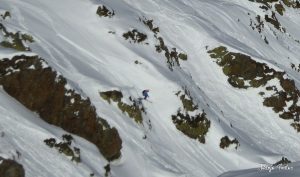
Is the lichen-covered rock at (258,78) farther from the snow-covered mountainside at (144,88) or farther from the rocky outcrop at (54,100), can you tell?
the rocky outcrop at (54,100)

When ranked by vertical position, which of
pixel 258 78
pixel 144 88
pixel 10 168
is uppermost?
pixel 258 78

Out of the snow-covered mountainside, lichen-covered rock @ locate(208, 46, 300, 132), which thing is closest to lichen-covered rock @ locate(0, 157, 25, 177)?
the snow-covered mountainside

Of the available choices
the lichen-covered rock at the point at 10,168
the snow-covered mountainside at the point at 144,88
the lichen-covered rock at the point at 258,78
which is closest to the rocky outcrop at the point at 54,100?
the snow-covered mountainside at the point at 144,88

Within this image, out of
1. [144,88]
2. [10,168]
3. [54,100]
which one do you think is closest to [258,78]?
[144,88]

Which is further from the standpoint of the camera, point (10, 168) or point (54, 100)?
point (54, 100)

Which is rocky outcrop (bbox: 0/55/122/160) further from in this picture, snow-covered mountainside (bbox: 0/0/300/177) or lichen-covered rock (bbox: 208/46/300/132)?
lichen-covered rock (bbox: 208/46/300/132)

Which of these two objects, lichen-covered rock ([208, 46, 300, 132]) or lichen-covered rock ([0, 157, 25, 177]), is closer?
lichen-covered rock ([0, 157, 25, 177])

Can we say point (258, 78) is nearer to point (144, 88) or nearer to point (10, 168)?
point (144, 88)
